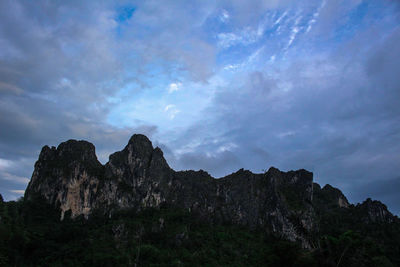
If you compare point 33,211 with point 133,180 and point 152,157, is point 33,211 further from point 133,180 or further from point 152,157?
point 152,157

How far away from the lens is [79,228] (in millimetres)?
66312

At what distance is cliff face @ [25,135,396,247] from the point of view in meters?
75.6

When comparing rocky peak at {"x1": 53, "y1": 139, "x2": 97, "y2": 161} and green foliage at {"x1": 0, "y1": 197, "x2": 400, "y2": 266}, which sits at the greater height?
rocky peak at {"x1": 53, "y1": 139, "x2": 97, "y2": 161}

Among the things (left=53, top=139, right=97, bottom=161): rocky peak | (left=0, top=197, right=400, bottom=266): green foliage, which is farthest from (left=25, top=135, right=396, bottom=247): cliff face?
(left=0, top=197, right=400, bottom=266): green foliage

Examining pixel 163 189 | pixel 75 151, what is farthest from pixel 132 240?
pixel 75 151

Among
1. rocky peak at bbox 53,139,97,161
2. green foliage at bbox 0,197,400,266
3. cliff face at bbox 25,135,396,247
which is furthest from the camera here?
rocky peak at bbox 53,139,97,161

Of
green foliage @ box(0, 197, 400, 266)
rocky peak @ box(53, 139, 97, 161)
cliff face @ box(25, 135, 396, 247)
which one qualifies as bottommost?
green foliage @ box(0, 197, 400, 266)

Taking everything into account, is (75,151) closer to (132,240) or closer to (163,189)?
(163,189)

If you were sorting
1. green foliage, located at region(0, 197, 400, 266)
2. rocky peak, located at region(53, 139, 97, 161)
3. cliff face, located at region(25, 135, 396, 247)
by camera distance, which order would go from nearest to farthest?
green foliage, located at region(0, 197, 400, 266), cliff face, located at region(25, 135, 396, 247), rocky peak, located at region(53, 139, 97, 161)

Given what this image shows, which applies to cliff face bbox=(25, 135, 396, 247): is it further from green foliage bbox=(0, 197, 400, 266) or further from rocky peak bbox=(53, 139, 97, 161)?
green foliage bbox=(0, 197, 400, 266)

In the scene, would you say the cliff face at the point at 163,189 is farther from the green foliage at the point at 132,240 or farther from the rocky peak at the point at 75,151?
Answer: the green foliage at the point at 132,240

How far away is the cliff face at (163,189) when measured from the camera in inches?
2975

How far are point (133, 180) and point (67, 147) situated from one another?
66.2 ft

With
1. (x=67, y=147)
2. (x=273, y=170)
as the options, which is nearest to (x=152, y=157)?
(x=67, y=147)
